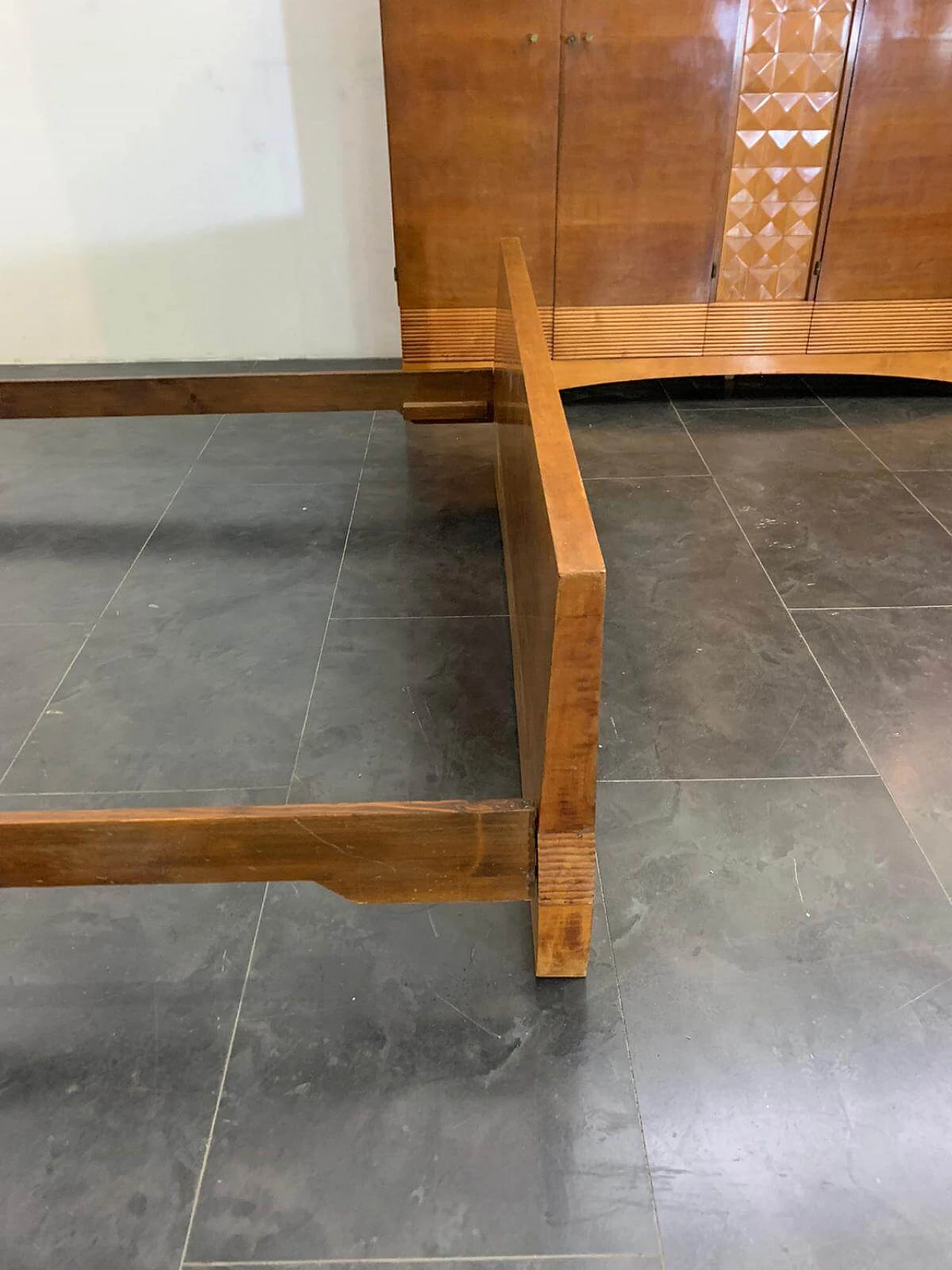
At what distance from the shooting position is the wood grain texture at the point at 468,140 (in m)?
2.89

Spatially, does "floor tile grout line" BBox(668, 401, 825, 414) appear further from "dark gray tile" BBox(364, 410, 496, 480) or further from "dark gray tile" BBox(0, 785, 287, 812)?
"dark gray tile" BBox(0, 785, 287, 812)

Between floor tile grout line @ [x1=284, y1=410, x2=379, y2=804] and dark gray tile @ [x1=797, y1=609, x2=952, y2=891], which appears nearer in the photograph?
dark gray tile @ [x1=797, y1=609, x2=952, y2=891]

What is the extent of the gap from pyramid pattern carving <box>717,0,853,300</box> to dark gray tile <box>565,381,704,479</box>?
48cm

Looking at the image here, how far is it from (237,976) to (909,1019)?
100 cm

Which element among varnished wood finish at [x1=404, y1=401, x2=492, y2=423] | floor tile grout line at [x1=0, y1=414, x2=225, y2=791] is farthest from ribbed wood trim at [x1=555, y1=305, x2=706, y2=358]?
floor tile grout line at [x1=0, y1=414, x2=225, y2=791]

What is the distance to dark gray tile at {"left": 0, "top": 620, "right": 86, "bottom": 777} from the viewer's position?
200cm

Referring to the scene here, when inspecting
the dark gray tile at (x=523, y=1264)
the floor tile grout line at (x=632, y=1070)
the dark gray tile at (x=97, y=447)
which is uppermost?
the dark gray tile at (x=97, y=447)

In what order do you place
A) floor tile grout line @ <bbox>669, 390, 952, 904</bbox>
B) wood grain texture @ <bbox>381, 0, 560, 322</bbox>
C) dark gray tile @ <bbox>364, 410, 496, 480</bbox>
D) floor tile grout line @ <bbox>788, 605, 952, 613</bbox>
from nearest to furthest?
floor tile grout line @ <bbox>669, 390, 952, 904</bbox> < floor tile grout line @ <bbox>788, 605, 952, 613</bbox> < wood grain texture @ <bbox>381, 0, 560, 322</bbox> < dark gray tile @ <bbox>364, 410, 496, 480</bbox>

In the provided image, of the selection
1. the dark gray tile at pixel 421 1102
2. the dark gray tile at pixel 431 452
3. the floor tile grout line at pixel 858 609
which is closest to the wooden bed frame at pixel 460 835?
the dark gray tile at pixel 421 1102

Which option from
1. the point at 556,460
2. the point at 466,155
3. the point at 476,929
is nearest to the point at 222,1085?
the point at 476,929

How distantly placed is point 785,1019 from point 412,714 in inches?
36.7

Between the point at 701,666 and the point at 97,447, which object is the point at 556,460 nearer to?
the point at 701,666

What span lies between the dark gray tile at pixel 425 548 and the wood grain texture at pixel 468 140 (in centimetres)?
70

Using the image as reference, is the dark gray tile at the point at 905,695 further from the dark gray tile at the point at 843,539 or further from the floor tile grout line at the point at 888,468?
the floor tile grout line at the point at 888,468
